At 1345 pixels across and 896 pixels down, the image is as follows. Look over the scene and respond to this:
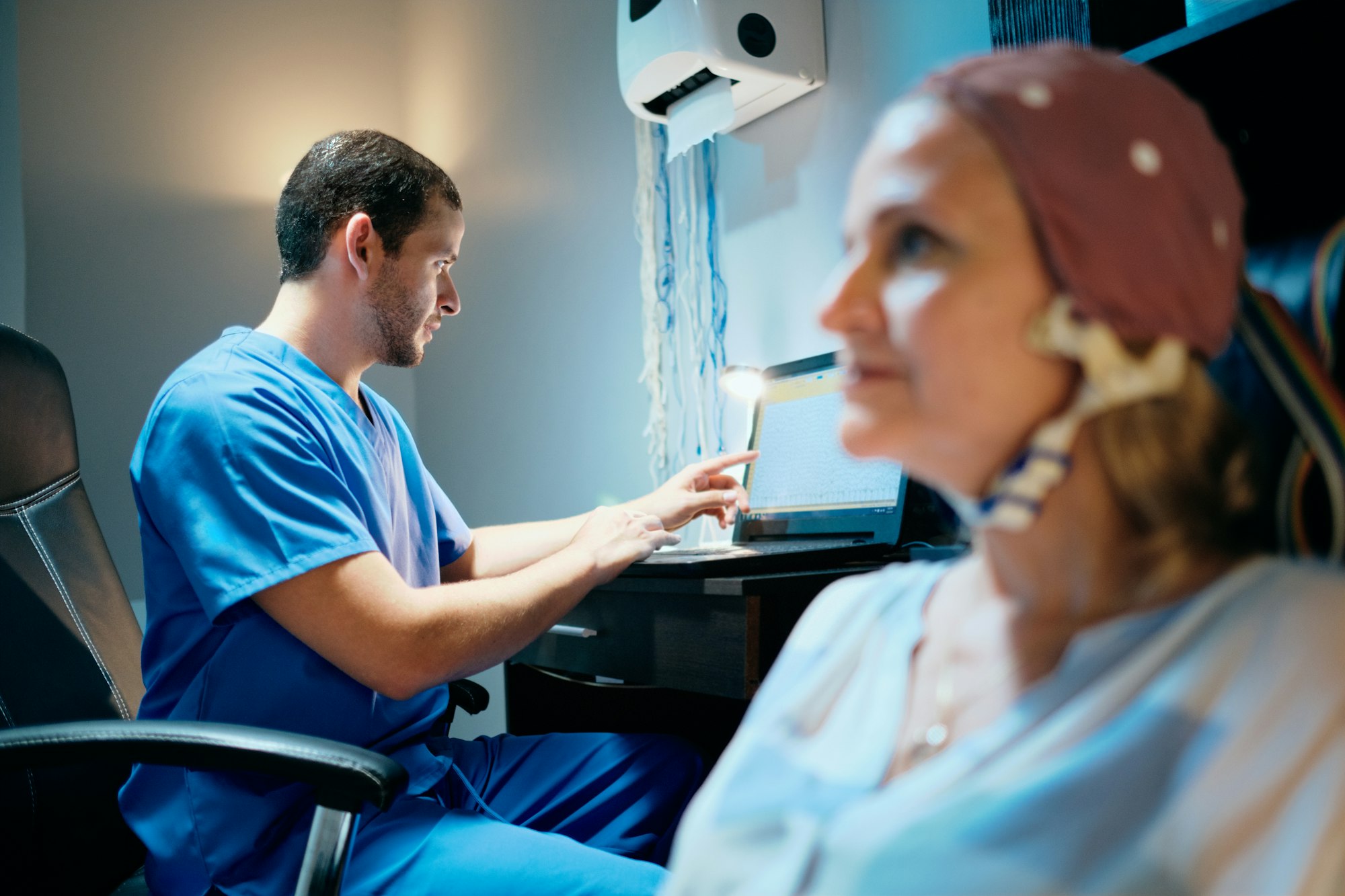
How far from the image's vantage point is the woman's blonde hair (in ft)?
1.54

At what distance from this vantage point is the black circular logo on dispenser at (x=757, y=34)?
158cm

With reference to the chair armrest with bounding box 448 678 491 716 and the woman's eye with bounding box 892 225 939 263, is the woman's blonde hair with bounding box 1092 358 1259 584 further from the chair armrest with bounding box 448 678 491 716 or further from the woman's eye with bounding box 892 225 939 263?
the chair armrest with bounding box 448 678 491 716

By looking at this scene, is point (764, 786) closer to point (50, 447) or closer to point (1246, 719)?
point (1246, 719)

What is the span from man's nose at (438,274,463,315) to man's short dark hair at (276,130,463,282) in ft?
0.39

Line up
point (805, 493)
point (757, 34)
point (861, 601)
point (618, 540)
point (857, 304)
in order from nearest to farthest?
point (857, 304)
point (861, 601)
point (618, 540)
point (805, 493)
point (757, 34)

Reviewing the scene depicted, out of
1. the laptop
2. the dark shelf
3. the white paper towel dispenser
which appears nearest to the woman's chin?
the dark shelf

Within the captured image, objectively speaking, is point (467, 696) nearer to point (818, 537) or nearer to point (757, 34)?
point (818, 537)

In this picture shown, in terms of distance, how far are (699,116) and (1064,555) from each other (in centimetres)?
136

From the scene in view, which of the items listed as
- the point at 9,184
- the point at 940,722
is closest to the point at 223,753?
the point at 940,722

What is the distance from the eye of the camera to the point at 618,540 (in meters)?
1.24

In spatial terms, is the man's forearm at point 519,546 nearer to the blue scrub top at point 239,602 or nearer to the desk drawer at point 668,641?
the desk drawer at point 668,641

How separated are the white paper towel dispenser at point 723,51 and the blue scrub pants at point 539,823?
104 centimetres

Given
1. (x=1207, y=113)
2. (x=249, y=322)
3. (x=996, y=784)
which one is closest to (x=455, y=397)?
(x=249, y=322)

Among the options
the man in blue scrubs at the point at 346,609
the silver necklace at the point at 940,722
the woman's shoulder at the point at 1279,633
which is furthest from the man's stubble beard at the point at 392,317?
the woman's shoulder at the point at 1279,633
